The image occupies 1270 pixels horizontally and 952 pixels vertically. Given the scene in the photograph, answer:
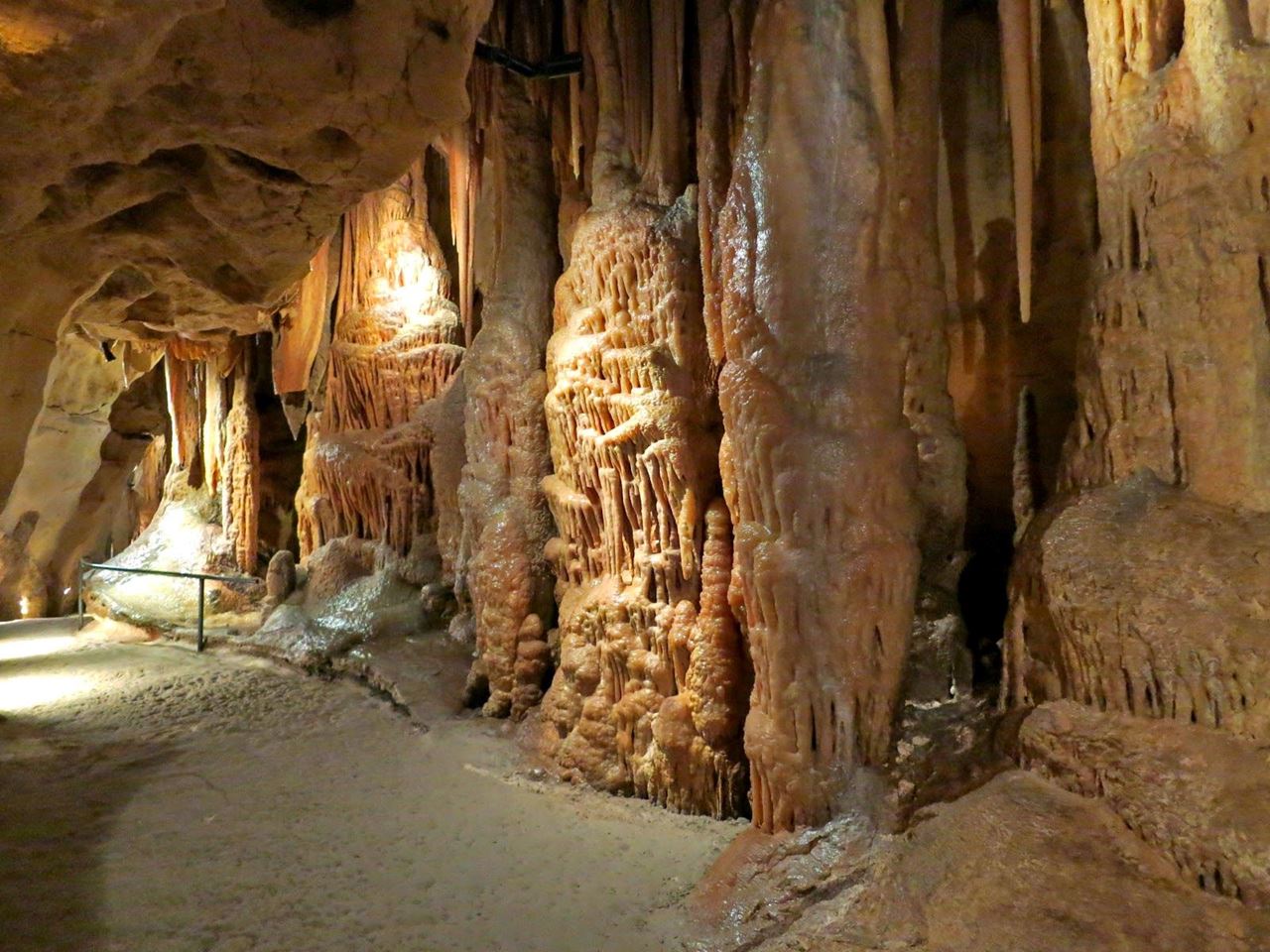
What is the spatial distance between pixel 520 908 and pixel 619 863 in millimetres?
691

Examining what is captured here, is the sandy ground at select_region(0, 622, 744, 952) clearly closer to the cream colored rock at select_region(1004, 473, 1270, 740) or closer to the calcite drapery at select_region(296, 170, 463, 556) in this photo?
the cream colored rock at select_region(1004, 473, 1270, 740)

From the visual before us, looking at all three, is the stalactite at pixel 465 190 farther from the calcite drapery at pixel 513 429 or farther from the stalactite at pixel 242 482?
the stalactite at pixel 242 482

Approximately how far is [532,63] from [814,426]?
513 cm

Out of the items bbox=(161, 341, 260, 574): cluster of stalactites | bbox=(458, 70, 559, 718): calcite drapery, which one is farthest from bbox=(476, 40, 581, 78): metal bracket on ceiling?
bbox=(161, 341, 260, 574): cluster of stalactites

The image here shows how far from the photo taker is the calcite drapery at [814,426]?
4.20 metres

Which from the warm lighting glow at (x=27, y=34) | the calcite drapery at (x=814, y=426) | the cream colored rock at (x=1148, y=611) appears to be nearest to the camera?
the warm lighting glow at (x=27, y=34)

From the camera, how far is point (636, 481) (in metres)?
6.06

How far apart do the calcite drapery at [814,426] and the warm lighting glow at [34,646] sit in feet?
30.1

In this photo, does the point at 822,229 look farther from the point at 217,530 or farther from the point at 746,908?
the point at 217,530

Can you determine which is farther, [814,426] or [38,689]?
[38,689]

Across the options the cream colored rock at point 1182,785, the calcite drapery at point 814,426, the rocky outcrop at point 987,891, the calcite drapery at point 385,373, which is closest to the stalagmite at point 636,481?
the calcite drapery at point 814,426

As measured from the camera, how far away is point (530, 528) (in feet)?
24.2

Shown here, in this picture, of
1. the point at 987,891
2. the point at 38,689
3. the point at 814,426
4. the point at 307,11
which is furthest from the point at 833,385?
the point at 38,689

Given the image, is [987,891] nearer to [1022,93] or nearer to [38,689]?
[1022,93]
